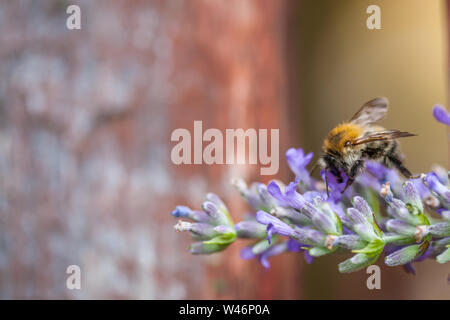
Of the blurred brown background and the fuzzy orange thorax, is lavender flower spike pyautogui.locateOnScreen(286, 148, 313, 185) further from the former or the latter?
the blurred brown background

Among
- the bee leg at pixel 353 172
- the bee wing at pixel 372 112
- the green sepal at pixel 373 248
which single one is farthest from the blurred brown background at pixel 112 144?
the green sepal at pixel 373 248

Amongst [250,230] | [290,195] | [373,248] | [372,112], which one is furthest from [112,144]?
[373,248]

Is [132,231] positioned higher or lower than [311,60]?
lower

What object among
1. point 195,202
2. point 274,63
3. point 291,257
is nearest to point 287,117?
point 274,63

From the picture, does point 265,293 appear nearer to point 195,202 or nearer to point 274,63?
point 195,202

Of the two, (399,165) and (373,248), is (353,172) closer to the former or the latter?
(399,165)

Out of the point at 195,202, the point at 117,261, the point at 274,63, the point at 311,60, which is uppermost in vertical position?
the point at 311,60
